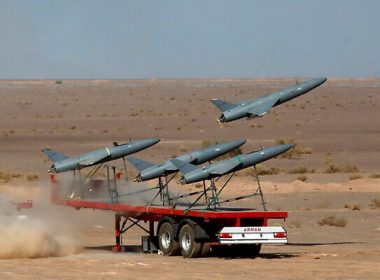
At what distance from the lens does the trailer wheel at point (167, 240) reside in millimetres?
24594

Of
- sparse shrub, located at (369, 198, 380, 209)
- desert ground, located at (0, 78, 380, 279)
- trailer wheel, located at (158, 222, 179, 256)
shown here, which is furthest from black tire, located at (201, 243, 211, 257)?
sparse shrub, located at (369, 198, 380, 209)

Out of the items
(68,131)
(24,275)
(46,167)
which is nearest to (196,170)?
(24,275)

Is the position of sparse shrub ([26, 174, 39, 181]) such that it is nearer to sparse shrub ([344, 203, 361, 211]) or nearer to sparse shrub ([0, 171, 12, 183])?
sparse shrub ([0, 171, 12, 183])

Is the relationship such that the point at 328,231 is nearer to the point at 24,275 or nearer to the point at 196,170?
the point at 196,170

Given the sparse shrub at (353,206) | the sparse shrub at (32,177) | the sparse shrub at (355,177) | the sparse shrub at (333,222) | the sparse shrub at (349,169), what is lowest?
the sparse shrub at (333,222)

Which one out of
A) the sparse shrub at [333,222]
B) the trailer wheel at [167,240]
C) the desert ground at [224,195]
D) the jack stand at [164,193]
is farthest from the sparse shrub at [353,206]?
the trailer wheel at [167,240]

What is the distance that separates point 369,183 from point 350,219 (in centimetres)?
947

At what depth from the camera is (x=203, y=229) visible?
78.3ft

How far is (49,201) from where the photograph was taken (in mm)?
28125

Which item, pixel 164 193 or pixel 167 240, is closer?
pixel 167 240

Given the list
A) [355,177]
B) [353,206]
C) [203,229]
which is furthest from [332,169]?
[203,229]

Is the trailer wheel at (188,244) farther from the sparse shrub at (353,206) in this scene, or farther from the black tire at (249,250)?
the sparse shrub at (353,206)

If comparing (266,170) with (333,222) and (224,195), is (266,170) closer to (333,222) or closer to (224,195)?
(224,195)

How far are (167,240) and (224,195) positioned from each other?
16086 mm
